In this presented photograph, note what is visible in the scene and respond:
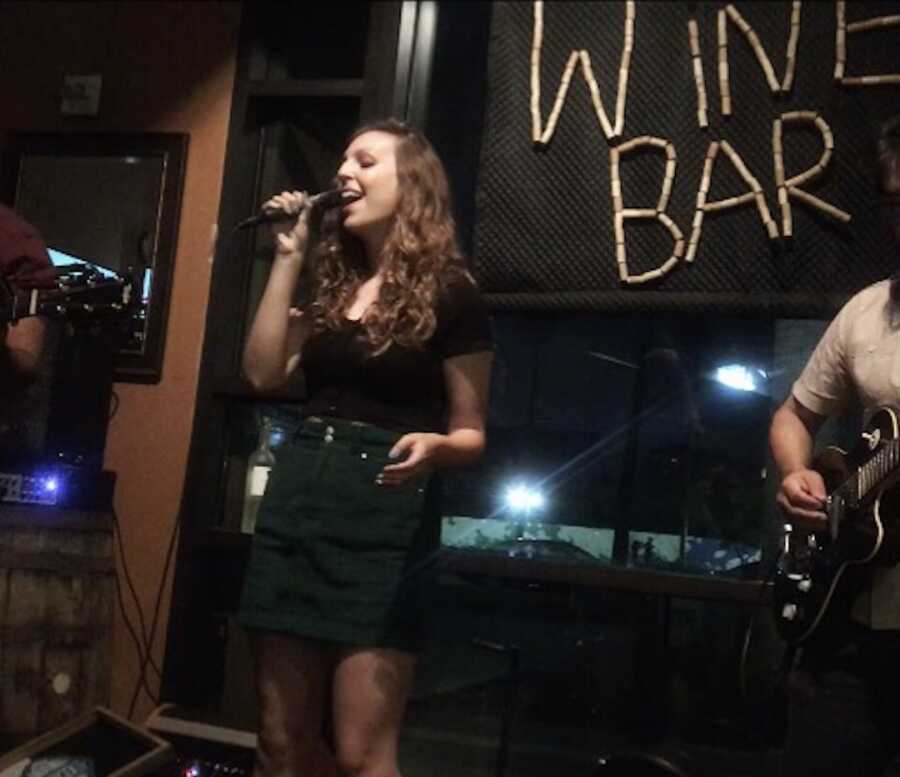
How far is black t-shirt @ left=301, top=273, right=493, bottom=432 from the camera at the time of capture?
6.62 ft

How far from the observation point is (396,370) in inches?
79.3

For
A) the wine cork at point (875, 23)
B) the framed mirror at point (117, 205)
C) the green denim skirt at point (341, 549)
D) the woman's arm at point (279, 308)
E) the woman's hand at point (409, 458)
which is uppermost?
the wine cork at point (875, 23)

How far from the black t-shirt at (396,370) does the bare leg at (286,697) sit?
0.42m

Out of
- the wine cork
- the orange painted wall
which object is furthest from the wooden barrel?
the wine cork

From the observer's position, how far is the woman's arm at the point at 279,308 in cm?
210

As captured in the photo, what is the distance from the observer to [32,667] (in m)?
2.66

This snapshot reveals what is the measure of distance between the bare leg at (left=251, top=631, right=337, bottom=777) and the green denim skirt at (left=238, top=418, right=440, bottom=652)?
55 millimetres

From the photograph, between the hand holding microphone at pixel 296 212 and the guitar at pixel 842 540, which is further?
the hand holding microphone at pixel 296 212

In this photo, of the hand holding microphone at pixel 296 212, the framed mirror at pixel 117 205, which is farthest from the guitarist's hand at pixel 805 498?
the framed mirror at pixel 117 205

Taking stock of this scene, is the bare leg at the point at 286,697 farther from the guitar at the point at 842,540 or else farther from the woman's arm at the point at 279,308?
the guitar at the point at 842,540

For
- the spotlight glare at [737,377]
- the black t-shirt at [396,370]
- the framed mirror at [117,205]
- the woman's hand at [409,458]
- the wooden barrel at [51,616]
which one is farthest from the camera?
the framed mirror at [117,205]

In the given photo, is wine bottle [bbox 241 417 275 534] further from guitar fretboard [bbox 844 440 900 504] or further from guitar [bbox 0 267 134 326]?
guitar fretboard [bbox 844 440 900 504]

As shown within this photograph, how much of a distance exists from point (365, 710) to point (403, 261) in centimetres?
80

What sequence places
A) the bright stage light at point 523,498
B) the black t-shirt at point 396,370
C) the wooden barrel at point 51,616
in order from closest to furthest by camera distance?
the black t-shirt at point 396,370 < the wooden barrel at point 51,616 < the bright stage light at point 523,498
